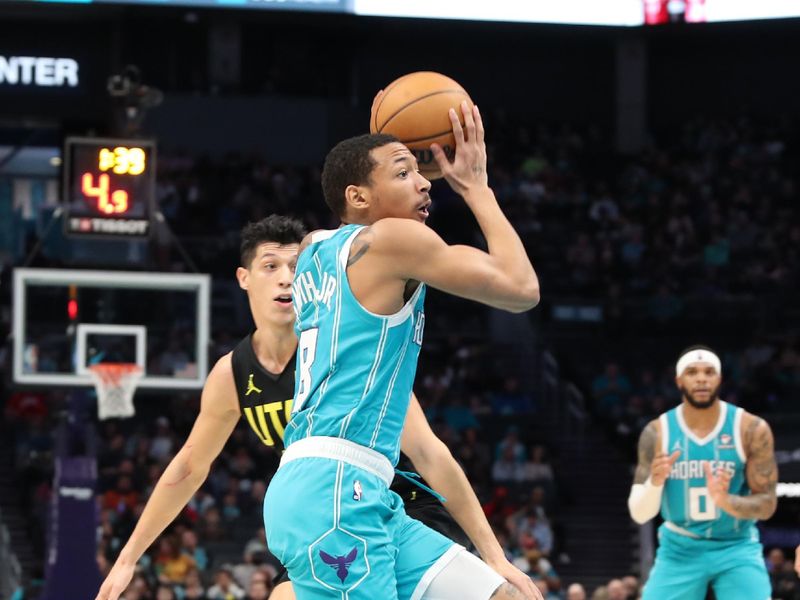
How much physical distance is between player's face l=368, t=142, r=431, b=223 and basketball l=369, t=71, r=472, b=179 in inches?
9.8

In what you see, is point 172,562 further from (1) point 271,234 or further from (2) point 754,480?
(1) point 271,234

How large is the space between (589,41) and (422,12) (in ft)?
18.6

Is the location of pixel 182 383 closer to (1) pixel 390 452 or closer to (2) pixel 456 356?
(2) pixel 456 356

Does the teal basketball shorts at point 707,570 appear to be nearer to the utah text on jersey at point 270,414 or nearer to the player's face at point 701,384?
the player's face at point 701,384

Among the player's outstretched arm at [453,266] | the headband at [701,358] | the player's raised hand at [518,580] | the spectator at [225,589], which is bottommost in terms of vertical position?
the spectator at [225,589]

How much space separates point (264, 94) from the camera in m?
27.4

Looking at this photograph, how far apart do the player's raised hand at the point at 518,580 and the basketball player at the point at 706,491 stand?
3964mm

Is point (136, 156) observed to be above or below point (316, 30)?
below

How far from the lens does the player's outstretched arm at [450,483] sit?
558 centimetres

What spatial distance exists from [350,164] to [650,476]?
4.85m

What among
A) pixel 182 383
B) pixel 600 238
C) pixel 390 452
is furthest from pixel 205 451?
pixel 600 238

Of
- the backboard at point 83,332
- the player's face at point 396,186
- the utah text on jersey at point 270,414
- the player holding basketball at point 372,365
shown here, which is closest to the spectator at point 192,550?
the backboard at point 83,332

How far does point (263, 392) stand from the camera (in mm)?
6477

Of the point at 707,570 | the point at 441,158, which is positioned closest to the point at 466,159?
the point at 441,158
